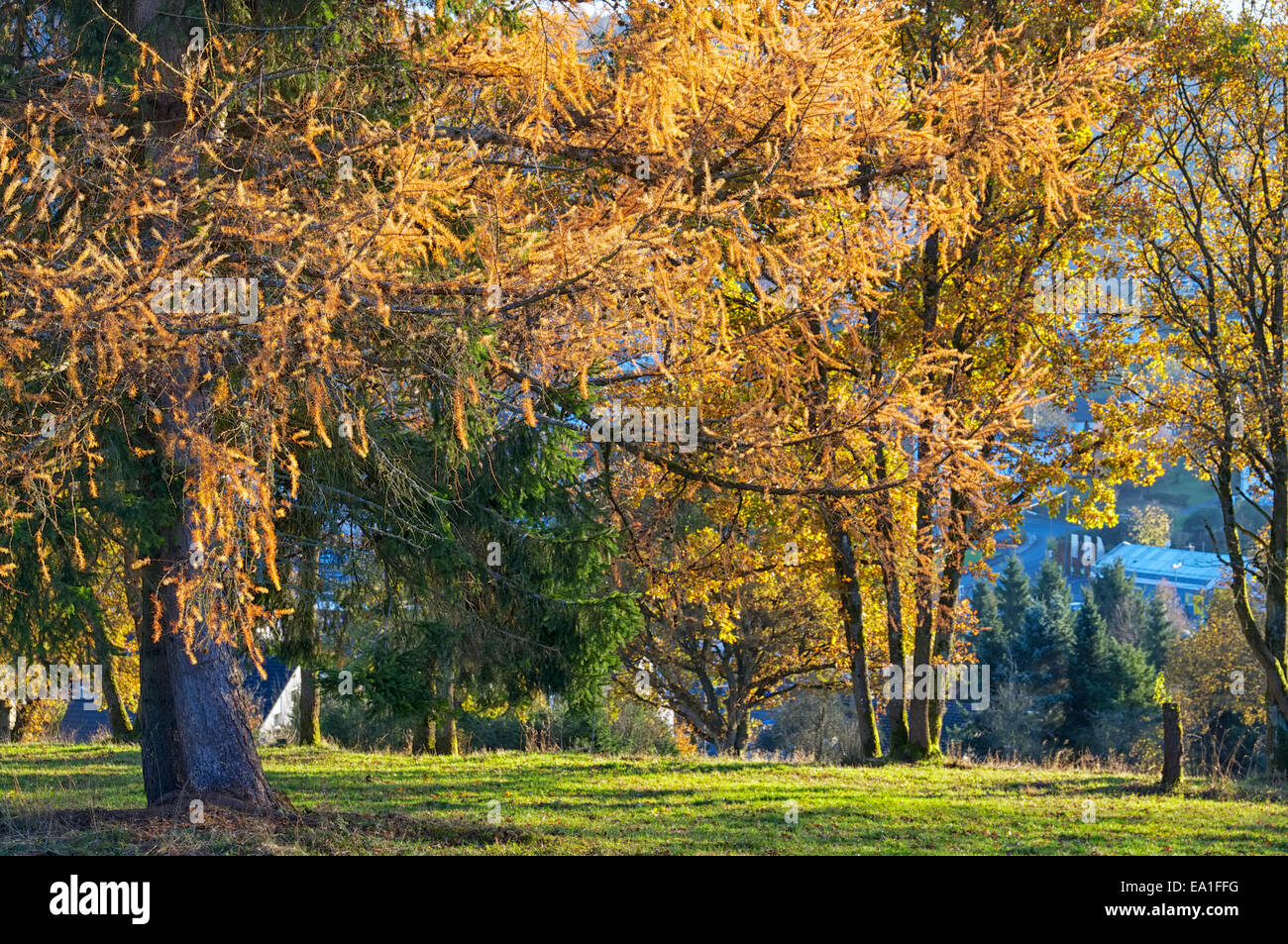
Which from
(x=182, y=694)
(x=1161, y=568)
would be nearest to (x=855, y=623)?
(x=182, y=694)

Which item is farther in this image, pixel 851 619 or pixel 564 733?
pixel 564 733

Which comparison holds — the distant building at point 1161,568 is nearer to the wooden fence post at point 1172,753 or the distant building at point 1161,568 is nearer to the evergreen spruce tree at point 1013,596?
the evergreen spruce tree at point 1013,596

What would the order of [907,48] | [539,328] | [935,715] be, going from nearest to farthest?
[539,328], [907,48], [935,715]

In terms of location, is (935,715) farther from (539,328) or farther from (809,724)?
(809,724)

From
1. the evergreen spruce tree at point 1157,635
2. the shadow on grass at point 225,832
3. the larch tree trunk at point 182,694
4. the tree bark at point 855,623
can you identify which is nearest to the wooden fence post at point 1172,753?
the tree bark at point 855,623

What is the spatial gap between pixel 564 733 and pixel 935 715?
9.47 metres

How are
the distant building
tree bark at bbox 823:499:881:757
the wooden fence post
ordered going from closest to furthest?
1. the wooden fence post
2. tree bark at bbox 823:499:881:757
3. the distant building

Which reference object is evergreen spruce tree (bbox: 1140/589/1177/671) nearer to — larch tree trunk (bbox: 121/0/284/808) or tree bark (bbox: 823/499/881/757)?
tree bark (bbox: 823/499/881/757)

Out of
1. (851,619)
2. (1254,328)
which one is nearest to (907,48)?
(1254,328)

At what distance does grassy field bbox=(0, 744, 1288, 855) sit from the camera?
783 centimetres

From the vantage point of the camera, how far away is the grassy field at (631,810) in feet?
25.7

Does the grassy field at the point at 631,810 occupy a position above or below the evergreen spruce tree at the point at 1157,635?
above

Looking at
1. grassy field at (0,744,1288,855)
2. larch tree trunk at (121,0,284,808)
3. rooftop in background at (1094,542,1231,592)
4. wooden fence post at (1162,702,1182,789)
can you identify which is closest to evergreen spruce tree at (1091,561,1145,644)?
rooftop in background at (1094,542,1231,592)

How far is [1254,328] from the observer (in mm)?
17109
